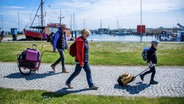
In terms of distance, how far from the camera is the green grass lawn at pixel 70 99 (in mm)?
7188

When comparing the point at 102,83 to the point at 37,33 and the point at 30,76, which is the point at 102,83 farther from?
the point at 37,33

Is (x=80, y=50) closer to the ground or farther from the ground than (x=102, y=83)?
farther from the ground

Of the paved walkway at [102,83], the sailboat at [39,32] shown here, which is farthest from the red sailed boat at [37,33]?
the paved walkway at [102,83]

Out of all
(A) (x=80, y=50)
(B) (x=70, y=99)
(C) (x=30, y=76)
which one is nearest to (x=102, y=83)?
(A) (x=80, y=50)

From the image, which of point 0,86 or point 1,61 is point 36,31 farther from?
point 0,86

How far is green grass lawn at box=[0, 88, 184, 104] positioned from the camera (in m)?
7.19

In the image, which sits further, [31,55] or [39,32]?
[39,32]

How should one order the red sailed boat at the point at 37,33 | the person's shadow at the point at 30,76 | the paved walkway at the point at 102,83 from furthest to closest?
the red sailed boat at the point at 37,33 → the person's shadow at the point at 30,76 → the paved walkway at the point at 102,83

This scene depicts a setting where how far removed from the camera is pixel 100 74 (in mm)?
11805

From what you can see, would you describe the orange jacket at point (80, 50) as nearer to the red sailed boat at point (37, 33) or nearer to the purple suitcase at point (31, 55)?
the purple suitcase at point (31, 55)

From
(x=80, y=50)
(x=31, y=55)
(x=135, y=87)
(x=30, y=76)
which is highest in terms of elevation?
(x=80, y=50)

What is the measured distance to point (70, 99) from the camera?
7.45 m

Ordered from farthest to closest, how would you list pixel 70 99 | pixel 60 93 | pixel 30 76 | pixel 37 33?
pixel 37 33 < pixel 30 76 < pixel 60 93 < pixel 70 99

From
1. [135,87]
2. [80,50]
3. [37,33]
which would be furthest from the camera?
[37,33]
